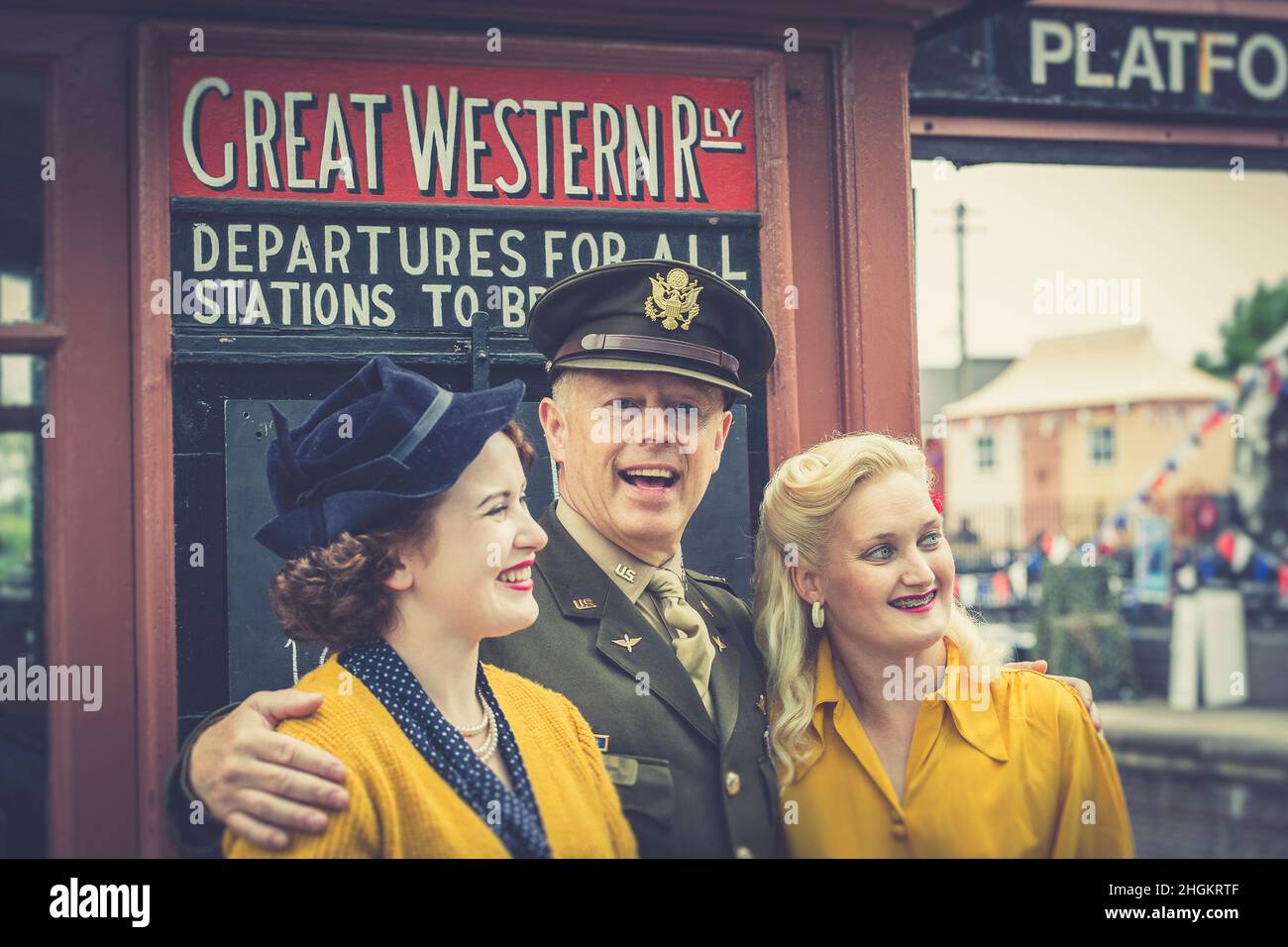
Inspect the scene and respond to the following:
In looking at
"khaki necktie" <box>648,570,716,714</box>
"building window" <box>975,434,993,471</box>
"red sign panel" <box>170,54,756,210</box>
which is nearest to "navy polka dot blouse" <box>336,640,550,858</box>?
"khaki necktie" <box>648,570,716,714</box>

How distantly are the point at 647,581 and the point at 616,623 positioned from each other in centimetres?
16

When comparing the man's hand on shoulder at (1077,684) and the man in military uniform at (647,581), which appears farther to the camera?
the man's hand on shoulder at (1077,684)

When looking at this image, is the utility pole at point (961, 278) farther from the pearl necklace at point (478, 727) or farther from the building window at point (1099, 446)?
the pearl necklace at point (478, 727)

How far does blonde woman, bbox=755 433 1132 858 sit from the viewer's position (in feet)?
11.2

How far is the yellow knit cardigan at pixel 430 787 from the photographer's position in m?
2.99

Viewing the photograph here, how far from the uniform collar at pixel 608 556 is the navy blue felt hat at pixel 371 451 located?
0.36 metres

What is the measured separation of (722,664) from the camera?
3516 millimetres

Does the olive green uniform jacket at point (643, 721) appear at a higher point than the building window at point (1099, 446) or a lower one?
lower

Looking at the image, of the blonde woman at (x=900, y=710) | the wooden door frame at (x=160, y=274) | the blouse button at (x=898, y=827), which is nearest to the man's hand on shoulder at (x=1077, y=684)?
the blonde woman at (x=900, y=710)

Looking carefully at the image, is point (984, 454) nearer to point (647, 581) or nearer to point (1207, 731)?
point (1207, 731)

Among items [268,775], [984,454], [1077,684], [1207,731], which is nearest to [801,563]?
[1077,684]

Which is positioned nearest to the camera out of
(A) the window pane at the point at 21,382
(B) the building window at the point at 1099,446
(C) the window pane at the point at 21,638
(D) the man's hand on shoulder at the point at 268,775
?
(D) the man's hand on shoulder at the point at 268,775

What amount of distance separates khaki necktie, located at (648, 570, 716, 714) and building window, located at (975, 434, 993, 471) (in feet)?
92.1
